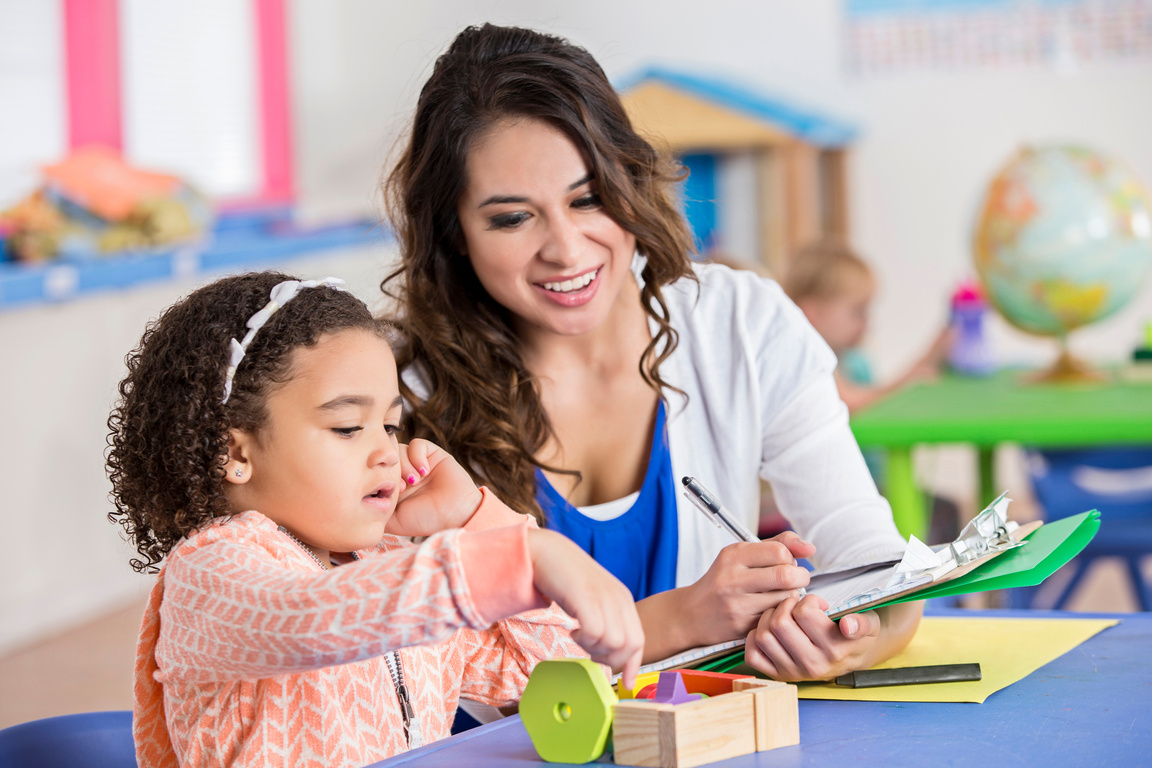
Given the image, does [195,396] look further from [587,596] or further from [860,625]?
[860,625]

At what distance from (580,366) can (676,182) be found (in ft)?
0.74

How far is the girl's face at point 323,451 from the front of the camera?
33.5 inches

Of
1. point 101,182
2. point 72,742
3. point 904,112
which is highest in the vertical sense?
point 904,112

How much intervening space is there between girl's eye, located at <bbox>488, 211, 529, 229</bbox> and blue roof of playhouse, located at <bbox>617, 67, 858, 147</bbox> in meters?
2.62

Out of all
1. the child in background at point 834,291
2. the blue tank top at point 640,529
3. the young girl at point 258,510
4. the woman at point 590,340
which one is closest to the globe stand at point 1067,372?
the child in background at point 834,291

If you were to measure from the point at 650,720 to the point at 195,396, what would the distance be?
385 millimetres

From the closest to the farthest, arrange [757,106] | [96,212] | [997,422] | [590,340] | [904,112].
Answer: [590,340] → [997,422] → [96,212] → [757,106] → [904,112]

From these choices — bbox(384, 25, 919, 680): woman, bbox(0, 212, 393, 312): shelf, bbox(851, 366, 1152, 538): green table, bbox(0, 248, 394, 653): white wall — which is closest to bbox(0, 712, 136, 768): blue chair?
bbox(384, 25, 919, 680): woman

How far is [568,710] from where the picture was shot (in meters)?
0.74

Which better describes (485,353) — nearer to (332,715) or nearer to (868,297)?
(332,715)

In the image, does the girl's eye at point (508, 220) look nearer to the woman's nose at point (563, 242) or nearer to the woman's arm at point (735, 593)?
the woman's nose at point (563, 242)

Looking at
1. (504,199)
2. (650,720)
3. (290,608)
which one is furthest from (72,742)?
(504,199)

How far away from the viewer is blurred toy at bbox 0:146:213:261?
2.98 metres

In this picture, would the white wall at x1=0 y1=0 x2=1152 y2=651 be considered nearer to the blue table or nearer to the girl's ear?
the girl's ear
